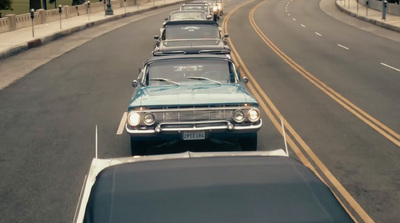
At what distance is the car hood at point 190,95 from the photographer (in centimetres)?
906

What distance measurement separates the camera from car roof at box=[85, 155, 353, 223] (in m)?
3.25

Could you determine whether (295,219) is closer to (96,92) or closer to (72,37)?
(96,92)

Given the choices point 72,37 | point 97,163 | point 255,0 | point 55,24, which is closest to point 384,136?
point 97,163

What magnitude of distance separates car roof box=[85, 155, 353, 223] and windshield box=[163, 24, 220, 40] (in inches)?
548

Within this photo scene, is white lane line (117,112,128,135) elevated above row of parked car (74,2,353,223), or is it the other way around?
row of parked car (74,2,353,223)

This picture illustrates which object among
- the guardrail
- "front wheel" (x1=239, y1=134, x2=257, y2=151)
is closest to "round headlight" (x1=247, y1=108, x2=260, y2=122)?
"front wheel" (x1=239, y1=134, x2=257, y2=151)

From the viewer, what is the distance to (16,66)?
22406 millimetres

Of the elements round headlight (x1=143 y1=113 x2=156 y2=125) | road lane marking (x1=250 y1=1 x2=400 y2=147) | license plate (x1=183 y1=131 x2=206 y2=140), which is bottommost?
road lane marking (x1=250 y1=1 x2=400 y2=147)

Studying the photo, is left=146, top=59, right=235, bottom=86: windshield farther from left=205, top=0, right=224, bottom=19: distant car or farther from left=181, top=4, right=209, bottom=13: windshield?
left=205, top=0, right=224, bottom=19: distant car

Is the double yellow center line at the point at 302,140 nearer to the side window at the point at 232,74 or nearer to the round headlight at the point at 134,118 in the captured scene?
the side window at the point at 232,74

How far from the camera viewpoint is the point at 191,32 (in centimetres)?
1780

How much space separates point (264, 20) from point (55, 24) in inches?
621

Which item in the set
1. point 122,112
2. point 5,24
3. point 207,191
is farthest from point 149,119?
point 5,24

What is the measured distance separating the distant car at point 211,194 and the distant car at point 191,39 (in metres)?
10.8
